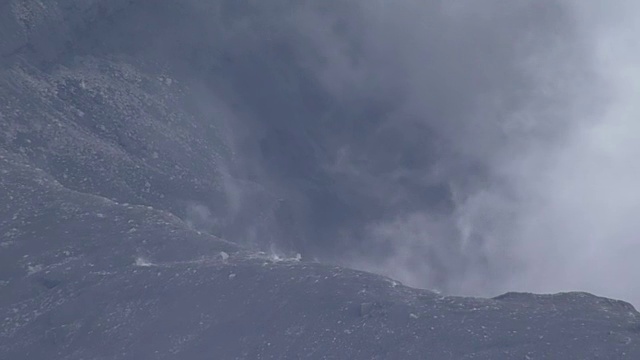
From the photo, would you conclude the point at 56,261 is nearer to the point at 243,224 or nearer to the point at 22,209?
the point at 22,209

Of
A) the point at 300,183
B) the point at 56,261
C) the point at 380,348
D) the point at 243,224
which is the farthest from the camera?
the point at 300,183

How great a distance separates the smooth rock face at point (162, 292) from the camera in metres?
47.3

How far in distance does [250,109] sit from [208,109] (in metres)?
3.91

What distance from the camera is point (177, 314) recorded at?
161ft

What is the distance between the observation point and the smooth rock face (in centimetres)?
4728

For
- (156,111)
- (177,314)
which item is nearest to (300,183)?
(156,111)

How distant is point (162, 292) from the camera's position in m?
50.0

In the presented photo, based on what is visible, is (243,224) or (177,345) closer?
(177,345)

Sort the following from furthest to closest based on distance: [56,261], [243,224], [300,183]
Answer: [300,183], [243,224], [56,261]

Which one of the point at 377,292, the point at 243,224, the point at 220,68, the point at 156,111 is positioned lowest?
the point at 377,292

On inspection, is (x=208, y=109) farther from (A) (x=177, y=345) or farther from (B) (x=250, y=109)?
(A) (x=177, y=345)

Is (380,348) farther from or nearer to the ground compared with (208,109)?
nearer to the ground

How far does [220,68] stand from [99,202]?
19.5 m

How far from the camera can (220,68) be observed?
72125 mm
